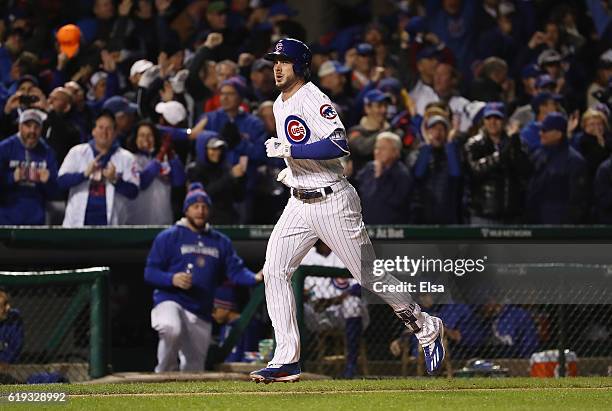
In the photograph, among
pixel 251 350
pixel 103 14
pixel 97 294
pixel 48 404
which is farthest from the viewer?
pixel 103 14

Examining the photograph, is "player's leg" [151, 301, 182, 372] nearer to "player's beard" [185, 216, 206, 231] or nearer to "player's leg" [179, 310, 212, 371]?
"player's leg" [179, 310, 212, 371]

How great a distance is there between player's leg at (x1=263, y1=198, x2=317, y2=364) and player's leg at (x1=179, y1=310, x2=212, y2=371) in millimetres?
2459

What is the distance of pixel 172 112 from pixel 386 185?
73.7 inches

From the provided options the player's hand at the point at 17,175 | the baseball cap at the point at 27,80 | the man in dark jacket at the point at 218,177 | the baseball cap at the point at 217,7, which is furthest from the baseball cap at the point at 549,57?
the player's hand at the point at 17,175

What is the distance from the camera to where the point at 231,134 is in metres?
10.8

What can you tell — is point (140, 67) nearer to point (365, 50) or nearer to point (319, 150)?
point (365, 50)

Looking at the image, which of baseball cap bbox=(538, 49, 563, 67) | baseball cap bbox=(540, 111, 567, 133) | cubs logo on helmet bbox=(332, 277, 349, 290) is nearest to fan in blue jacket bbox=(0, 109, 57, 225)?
cubs logo on helmet bbox=(332, 277, 349, 290)

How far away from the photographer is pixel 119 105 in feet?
35.4

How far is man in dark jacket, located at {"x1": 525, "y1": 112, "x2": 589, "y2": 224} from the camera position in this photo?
35.9ft

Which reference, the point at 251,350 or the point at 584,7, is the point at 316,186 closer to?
the point at 251,350

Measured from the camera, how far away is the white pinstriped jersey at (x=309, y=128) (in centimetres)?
702

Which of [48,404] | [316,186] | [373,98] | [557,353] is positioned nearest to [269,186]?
[373,98]

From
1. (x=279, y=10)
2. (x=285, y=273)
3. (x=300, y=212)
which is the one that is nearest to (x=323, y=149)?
(x=300, y=212)

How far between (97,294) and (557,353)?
3.21 metres
